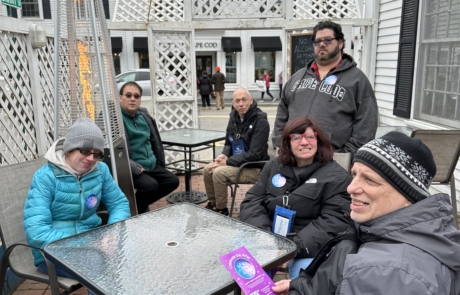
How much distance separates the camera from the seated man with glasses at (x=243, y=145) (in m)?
3.64

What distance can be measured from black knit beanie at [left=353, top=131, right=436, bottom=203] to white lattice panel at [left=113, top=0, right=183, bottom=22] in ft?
15.6

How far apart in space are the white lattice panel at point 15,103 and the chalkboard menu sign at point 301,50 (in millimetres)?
3564

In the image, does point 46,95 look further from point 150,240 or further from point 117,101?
point 150,240

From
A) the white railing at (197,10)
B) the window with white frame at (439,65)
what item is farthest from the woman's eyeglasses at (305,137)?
the white railing at (197,10)

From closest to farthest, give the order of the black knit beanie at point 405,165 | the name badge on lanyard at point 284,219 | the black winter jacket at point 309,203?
the black knit beanie at point 405,165, the black winter jacket at point 309,203, the name badge on lanyard at point 284,219

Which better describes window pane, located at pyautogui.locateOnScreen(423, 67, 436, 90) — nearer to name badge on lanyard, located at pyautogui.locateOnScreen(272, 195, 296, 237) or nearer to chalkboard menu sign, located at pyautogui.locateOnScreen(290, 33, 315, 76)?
chalkboard menu sign, located at pyautogui.locateOnScreen(290, 33, 315, 76)

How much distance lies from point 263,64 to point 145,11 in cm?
1404

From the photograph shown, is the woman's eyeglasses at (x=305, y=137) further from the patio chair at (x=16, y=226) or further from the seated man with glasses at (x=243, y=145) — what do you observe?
the patio chair at (x=16, y=226)

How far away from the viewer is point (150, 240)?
1796 millimetres

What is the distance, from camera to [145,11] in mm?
5496

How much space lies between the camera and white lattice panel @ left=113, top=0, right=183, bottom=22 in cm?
542

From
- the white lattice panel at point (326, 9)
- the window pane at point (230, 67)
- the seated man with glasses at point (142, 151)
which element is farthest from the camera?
the window pane at point (230, 67)

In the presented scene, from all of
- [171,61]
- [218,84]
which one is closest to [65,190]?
[171,61]

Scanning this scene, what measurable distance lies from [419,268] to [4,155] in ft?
10.1
